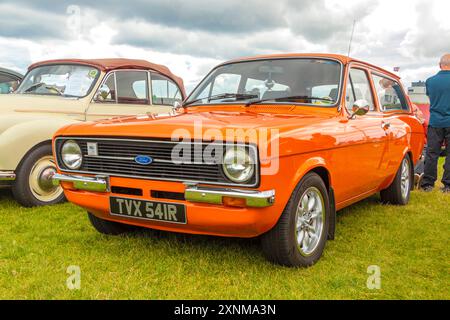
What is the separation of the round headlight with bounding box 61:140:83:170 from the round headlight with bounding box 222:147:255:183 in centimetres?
129

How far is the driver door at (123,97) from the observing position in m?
6.08

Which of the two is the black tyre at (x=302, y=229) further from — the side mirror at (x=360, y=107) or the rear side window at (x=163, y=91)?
the rear side window at (x=163, y=91)

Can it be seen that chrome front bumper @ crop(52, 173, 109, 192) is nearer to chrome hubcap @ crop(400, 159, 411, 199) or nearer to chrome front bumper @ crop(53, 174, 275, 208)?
chrome front bumper @ crop(53, 174, 275, 208)

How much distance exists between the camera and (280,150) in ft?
9.43

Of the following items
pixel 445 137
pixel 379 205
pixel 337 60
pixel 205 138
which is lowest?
pixel 379 205

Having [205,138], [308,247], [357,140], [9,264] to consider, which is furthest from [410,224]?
[9,264]

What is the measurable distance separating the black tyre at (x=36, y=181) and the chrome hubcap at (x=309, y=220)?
321 cm

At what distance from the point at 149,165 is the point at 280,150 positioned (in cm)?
92

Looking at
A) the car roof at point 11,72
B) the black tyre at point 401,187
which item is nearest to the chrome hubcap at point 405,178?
the black tyre at point 401,187

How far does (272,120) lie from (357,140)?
1.10 m

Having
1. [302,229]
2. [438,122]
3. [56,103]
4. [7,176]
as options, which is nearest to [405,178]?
[438,122]

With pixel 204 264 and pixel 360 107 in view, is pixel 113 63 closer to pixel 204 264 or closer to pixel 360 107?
pixel 360 107

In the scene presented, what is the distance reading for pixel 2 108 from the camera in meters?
5.53
